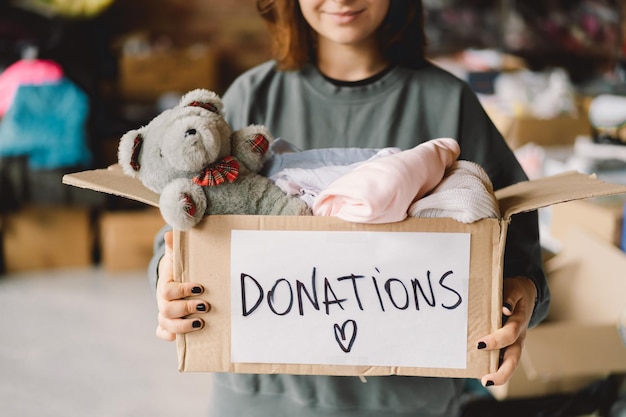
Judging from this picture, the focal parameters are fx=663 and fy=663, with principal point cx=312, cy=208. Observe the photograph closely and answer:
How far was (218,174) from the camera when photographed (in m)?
0.76

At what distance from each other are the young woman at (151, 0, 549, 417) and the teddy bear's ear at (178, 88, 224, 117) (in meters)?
0.22

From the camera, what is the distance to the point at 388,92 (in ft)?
3.41

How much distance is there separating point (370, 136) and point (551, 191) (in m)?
0.32

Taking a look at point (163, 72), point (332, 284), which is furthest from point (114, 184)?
point (163, 72)

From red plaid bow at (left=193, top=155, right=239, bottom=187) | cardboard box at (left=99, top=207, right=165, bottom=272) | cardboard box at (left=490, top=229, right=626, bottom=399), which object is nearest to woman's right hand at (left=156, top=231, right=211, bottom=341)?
red plaid bow at (left=193, top=155, right=239, bottom=187)

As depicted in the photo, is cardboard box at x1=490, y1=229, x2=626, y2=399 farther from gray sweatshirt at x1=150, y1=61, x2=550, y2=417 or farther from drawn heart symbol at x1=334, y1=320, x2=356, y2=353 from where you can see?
drawn heart symbol at x1=334, y1=320, x2=356, y2=353

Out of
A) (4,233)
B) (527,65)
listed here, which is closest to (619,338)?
(4,233)

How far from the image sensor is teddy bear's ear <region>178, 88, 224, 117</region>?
0.81m

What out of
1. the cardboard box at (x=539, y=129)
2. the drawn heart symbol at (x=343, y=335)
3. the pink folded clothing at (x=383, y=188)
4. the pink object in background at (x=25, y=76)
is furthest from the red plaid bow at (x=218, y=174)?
the pink object in background at (x=25, y=76)

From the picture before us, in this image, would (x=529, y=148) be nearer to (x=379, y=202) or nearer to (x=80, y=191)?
(x=379, y=202)

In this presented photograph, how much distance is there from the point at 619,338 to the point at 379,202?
3.47 ft

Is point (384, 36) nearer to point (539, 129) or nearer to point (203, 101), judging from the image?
point (203, 101)

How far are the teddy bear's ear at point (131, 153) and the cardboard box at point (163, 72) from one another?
314cm

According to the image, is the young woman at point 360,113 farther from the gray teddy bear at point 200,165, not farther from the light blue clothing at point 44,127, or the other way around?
the light blue clothing at point 44,127
